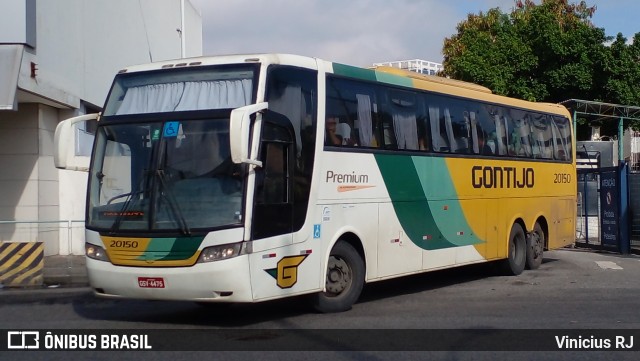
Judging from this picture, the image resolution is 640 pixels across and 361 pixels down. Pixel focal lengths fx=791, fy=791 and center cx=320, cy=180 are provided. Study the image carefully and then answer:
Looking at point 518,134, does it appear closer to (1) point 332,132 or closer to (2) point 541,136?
(2) point 541,136

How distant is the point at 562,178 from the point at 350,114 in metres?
8.24

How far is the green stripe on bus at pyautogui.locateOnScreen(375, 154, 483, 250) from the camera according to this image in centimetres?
1203

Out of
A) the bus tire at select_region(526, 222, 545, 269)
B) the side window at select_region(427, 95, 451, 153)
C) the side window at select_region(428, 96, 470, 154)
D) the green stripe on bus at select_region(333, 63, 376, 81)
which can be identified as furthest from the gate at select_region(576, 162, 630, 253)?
the green stripe on bus at select_region(333, 63, 376, 81)

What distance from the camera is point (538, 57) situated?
33312 mm

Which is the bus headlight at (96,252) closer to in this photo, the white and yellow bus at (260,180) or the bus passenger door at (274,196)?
the white and yellow bus at (260,180)

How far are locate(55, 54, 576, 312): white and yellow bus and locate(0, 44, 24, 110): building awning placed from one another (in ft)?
18.6

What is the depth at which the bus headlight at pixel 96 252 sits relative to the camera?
983 centimetres

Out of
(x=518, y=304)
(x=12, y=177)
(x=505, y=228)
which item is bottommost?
(x=518, y=304)

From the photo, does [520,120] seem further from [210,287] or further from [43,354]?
[43,354]

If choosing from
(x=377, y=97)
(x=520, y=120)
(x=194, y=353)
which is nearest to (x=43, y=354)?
(x=194, y=353)

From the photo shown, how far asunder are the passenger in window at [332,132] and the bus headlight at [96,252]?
10.6 feet

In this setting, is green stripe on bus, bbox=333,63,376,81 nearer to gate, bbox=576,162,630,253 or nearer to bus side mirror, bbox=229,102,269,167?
bus side mirror, bbox=229,102,269,167

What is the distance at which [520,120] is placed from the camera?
16.1 metres

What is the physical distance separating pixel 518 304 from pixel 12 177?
12.2m
